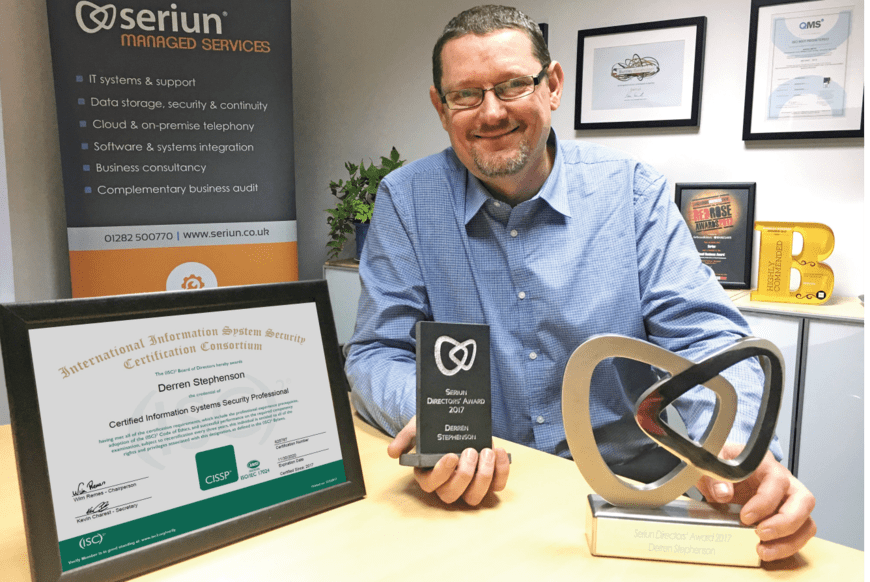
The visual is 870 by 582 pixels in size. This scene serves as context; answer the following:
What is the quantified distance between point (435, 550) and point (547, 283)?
73cm

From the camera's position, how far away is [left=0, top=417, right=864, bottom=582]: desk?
2.26 feet

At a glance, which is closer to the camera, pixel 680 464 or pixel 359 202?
pixel 680 464

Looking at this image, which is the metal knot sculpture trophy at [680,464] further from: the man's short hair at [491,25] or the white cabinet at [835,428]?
the white cabinet at [835,428]

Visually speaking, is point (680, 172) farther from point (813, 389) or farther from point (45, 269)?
point (45, 269)

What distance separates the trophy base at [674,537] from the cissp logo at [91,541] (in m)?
0.56

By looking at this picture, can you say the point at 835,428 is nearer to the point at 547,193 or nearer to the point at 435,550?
the point at 547,193

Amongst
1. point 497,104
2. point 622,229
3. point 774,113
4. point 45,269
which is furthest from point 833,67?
point 45,269

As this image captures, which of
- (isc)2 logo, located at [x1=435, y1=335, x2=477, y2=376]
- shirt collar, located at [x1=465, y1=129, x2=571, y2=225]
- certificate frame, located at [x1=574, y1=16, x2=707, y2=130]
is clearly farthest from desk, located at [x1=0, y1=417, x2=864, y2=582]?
certificate frame, located at [x1=574, y1=16, x2=707, y2=130]

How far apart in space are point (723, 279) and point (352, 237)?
2153 mm

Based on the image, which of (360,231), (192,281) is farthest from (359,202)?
(192,281)

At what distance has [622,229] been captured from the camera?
53.9 inches

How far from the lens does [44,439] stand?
2.12 ft

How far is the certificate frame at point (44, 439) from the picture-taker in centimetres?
63

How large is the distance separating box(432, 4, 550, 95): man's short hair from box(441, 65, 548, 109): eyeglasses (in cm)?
7
